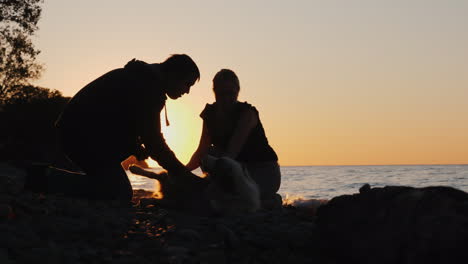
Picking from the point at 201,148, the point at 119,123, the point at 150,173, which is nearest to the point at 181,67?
the point at 119,123

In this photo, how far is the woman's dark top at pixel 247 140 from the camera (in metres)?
6.06

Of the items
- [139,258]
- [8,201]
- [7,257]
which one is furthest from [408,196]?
[8,201]

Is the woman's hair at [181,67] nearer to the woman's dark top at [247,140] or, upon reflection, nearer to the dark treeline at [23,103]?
the woman's dark top at [247,140]

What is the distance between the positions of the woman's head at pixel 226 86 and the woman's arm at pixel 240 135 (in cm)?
26

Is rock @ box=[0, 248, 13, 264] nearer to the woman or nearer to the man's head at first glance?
the man's head

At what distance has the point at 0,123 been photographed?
2952 cm

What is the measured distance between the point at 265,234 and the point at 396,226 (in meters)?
1.23

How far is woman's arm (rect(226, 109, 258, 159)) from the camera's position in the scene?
230 inches

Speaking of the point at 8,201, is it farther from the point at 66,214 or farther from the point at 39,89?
the point at 39,89

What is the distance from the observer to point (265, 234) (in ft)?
12.7

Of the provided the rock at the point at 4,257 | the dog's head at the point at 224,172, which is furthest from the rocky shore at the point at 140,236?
the dog's head at the point at 224,172

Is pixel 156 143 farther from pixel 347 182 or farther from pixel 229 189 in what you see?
pixel 347 182

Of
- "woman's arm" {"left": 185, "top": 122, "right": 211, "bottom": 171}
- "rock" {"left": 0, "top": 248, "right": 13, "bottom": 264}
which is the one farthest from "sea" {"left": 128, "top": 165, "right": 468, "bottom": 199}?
"rock" {"left": 0, "top": 248, "right": 13, "bottom": 264}

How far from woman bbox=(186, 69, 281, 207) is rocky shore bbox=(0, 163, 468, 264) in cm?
159
